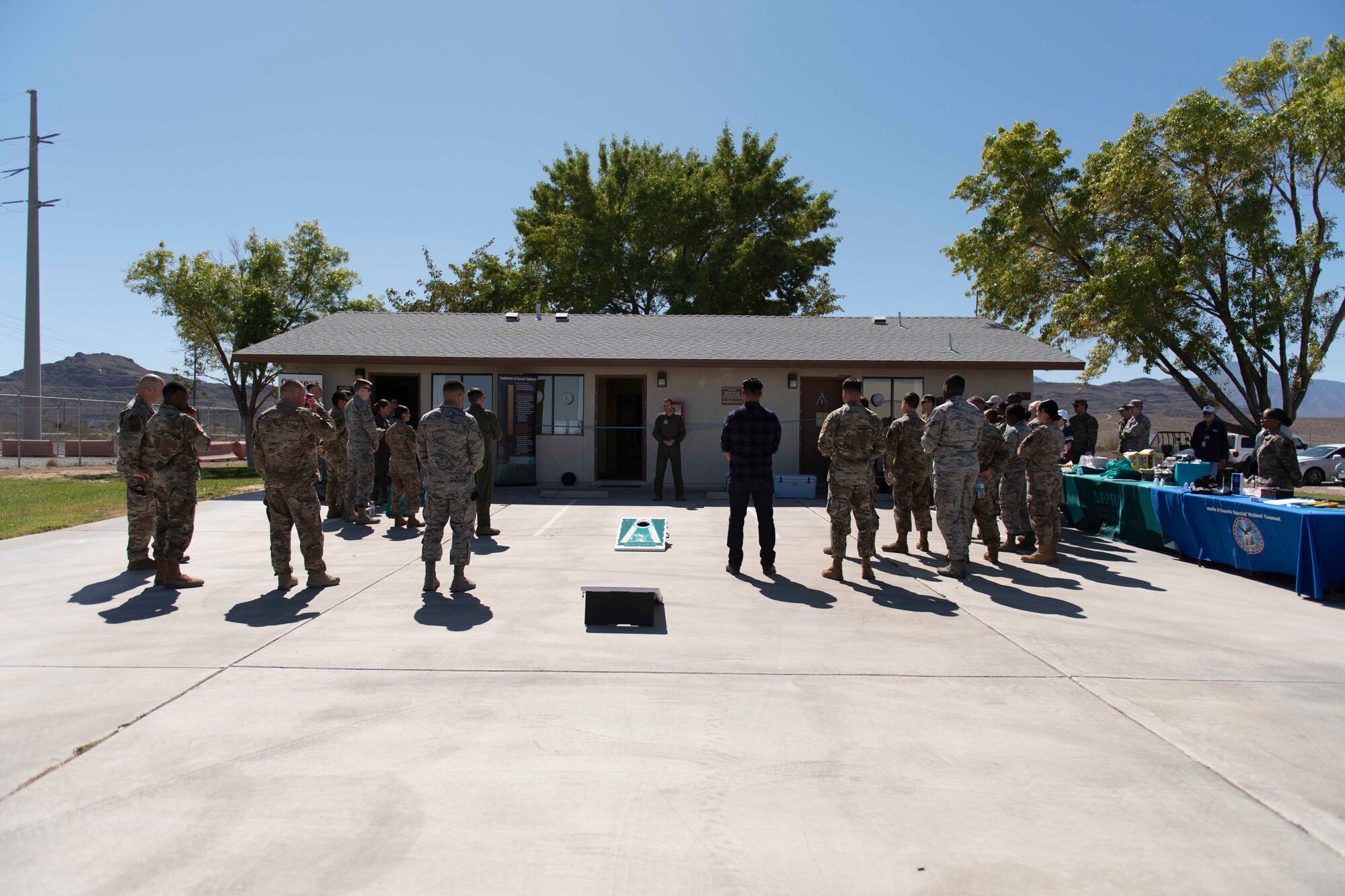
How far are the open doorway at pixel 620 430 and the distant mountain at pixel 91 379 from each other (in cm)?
10483

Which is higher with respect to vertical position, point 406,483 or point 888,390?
point 888,390

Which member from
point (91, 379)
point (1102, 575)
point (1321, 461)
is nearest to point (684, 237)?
point (1321, 461)

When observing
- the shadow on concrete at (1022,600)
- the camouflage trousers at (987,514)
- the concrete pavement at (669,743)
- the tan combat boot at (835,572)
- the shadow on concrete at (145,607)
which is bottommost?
the concrete pavement at (669,743)

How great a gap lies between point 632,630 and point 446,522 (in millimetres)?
2107

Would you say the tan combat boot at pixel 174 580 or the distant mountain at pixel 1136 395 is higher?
→ the distant mountain at pixel 1136 395

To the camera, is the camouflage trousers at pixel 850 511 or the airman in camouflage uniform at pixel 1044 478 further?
the airman in camouflage uniform at pixel 1044 478

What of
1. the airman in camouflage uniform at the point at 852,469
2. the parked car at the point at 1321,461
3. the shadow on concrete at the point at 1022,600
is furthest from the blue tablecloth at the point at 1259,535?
the parked car at the point at 1321,461

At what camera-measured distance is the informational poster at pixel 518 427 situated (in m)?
16.3

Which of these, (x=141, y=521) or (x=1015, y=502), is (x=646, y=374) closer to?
(x=1015, y=502)

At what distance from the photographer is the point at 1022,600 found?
23.0 ft

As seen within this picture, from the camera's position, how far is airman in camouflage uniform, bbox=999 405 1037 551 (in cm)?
928

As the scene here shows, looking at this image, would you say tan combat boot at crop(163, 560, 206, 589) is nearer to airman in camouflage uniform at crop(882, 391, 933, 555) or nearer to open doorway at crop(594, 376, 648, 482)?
airman in camouflage uniform at crop(882, 391, 933, 555)

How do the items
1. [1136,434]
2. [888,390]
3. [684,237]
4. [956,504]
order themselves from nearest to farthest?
[956,504], [1136,434], [888,390], [684,237]

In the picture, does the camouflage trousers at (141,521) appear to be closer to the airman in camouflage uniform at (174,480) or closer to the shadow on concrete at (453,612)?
the airman in camouflage uniform at (174,480)
